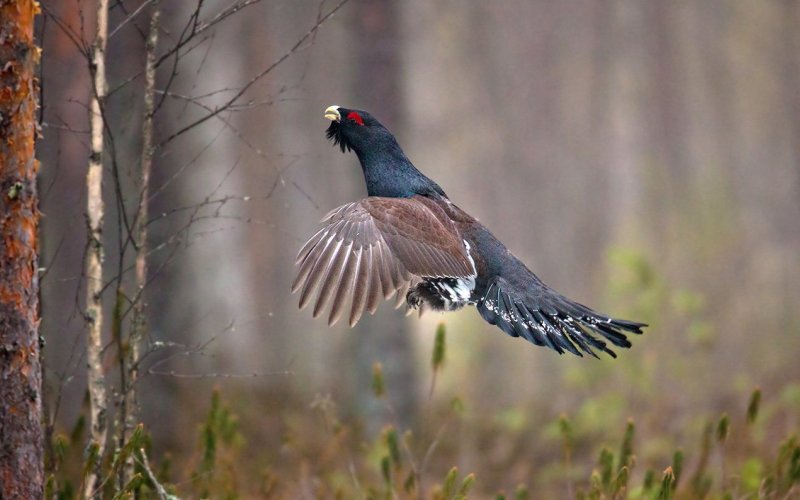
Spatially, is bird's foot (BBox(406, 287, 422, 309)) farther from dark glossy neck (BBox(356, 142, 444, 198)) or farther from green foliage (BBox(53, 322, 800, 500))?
dark glossy neck (BBox(356, 142, 444, 198))

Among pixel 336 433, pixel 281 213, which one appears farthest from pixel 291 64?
pixel 336 433

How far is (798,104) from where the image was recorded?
12.0m

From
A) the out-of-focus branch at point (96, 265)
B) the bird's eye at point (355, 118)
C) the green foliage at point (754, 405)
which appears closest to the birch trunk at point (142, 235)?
the out-of-focus branch at point (96, 265)

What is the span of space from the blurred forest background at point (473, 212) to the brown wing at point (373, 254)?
18.0 inches

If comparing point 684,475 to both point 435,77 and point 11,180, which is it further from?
point 435,77

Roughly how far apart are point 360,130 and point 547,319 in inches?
57.3

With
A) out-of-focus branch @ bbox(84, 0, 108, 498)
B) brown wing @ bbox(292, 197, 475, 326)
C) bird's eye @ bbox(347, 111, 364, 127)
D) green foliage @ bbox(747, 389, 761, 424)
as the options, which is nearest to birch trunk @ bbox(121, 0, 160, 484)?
out-of-focus branch @ bbox(84, 0, 108, 498)

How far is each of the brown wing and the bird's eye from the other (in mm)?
606

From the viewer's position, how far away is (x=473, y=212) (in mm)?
15148

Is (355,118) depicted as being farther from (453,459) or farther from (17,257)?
(453,459)

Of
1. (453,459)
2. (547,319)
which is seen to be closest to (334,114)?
(547,319)

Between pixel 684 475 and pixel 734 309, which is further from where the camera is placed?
pixel 734 309

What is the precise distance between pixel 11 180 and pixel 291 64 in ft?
37.0

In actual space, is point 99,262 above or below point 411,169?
below
